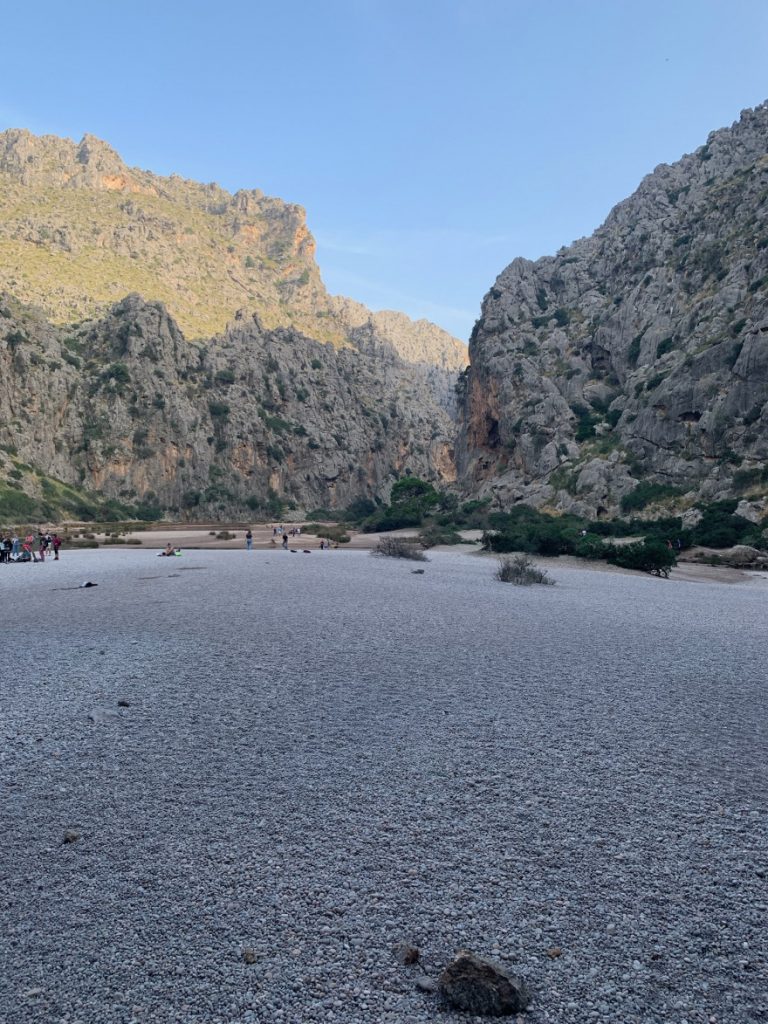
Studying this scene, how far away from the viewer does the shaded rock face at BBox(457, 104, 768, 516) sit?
50625 millimetres

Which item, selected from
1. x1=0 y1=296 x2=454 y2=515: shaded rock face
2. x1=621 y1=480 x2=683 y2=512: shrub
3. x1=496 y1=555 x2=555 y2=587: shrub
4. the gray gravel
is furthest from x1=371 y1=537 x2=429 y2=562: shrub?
x1=0 y1=296 x2=454 y2=515: shaded rock face

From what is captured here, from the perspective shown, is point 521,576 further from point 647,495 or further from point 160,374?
point 160,374

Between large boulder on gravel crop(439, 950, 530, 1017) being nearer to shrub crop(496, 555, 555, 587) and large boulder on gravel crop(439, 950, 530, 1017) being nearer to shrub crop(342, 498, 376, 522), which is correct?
shrub crop(496, 555, 555, 587)

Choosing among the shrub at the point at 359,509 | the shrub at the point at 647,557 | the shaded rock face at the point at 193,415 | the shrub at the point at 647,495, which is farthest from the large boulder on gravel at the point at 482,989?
the shrub at the point at 359,509

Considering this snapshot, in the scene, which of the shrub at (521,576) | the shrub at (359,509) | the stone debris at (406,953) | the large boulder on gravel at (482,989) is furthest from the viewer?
the shrub at (359,509)

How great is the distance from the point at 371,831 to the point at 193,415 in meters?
94.7

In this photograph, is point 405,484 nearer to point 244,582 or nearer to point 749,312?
point 749,312

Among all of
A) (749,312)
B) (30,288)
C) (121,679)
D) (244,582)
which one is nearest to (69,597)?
(244,582)

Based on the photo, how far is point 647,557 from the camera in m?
27.0

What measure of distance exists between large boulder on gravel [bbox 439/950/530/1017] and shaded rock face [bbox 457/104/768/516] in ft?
155

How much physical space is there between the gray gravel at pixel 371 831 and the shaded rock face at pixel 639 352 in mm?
42995

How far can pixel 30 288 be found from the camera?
11319 cm

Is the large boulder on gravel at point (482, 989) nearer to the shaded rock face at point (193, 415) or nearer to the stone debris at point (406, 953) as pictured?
the stone debris at point (406, 953)

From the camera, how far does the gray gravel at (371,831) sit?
298cm
